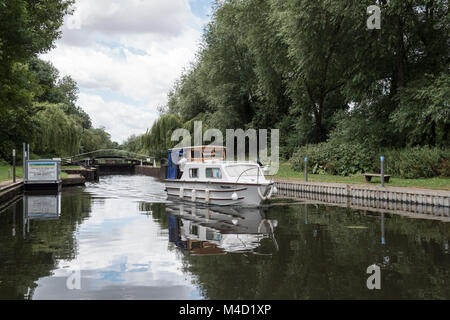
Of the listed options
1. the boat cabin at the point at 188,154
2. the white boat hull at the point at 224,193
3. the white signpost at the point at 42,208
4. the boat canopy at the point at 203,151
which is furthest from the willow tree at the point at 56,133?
the white boat hull at the point at 224,193

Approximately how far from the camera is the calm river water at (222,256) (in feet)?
24.2

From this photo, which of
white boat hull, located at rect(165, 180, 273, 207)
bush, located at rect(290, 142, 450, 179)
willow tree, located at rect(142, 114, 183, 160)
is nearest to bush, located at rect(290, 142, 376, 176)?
bush, located at rect(290, 142, 450, 179)

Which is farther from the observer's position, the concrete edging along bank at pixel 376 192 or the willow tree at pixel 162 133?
the willow tree at pixel 162 133

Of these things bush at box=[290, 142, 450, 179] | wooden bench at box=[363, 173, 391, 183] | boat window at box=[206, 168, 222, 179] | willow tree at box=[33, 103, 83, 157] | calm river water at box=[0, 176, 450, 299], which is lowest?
calm river water at box=[0, 176, 450, 299]

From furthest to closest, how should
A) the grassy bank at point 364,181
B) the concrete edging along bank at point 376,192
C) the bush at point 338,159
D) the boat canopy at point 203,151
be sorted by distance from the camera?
the bush at point 338,159 → the boat canopy at point 203,151 → the grassy bank at point 364,181 → the concrete edging along bank at point 376,192

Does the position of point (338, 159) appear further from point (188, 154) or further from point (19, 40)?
point (19, 40)

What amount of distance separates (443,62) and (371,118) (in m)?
5.57

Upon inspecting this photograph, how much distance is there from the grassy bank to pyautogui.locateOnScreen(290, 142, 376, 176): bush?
80cm

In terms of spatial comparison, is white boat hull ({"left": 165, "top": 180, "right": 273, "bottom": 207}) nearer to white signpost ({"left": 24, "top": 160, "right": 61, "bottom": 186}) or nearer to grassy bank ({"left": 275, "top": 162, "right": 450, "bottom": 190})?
grassy bank ({"left": 275, "top": 162, "right": 450, "bottom": 190})

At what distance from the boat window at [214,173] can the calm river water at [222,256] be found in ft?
10.8

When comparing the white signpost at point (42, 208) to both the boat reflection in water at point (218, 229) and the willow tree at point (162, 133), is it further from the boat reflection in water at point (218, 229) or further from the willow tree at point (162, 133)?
the willow tree at point (162, 133)

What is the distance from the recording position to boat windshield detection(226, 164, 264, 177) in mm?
19844

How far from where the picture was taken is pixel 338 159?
29.4 metres
